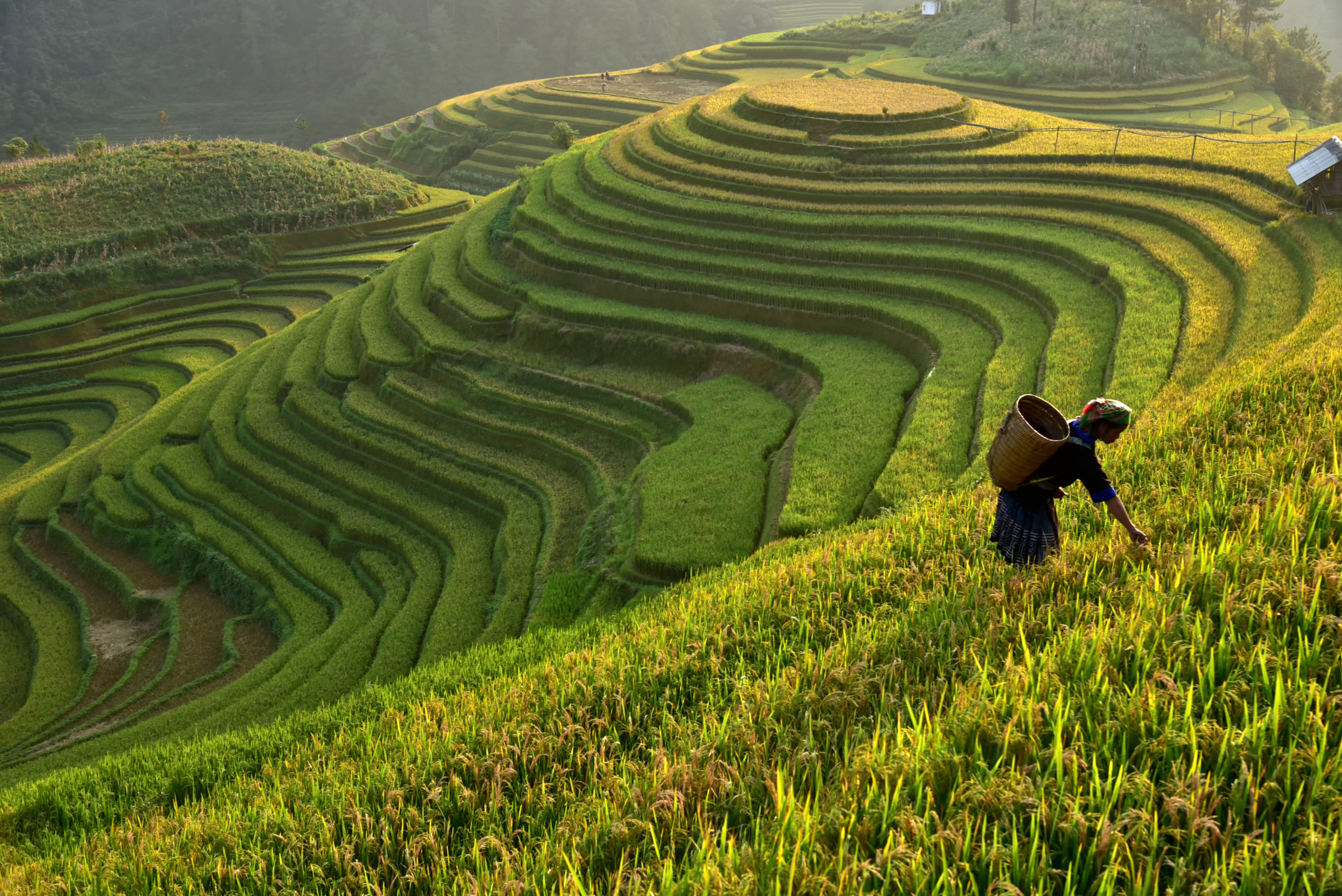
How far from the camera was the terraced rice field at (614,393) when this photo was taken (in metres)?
14.0

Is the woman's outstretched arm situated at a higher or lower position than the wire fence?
lower

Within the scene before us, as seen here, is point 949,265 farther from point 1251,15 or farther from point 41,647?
point 1251,15

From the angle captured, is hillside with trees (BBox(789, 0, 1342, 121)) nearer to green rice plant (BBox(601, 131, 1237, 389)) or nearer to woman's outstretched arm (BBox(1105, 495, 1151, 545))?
green rice plant (BBox(601, 131, 1237, 389))

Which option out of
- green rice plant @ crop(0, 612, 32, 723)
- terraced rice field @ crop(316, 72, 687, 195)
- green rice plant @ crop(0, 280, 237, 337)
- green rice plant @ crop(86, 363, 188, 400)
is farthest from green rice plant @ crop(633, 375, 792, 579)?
terraced rice field @ crop(316, 72, 687, 195)

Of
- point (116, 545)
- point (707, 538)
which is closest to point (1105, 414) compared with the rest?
point (707, 538)

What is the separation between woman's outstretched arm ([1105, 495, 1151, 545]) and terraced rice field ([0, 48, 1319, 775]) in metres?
5.40

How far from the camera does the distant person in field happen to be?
17.8 feet

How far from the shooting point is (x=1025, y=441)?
5387 mm

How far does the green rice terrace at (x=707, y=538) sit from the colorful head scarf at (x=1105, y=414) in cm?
90

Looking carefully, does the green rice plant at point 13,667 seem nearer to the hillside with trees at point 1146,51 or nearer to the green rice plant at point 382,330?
the green rice plant at point 382,330

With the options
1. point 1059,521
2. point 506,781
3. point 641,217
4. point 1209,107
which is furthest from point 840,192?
point 1209,107

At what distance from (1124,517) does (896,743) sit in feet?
7.31

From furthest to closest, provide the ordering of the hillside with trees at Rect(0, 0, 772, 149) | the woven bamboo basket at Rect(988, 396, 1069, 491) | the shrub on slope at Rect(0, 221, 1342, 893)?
1. the hillside with trees at Rect(0, 0, 772, 149)
2. the woven bamboo basket at Rect(988, 396, 1069, 491)
3. the shrub on slope at Rect(0, 221, 1342, 893)

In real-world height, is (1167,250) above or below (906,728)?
above
